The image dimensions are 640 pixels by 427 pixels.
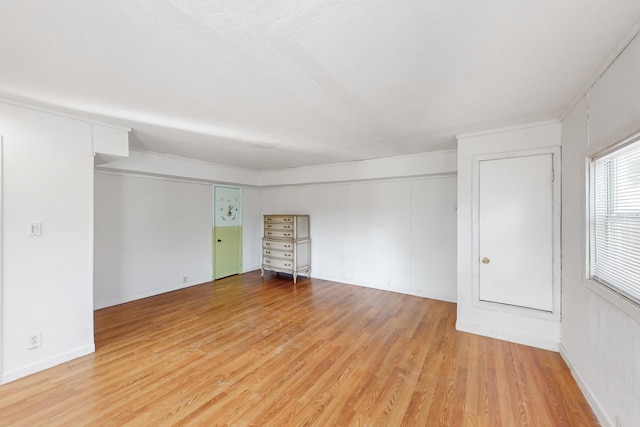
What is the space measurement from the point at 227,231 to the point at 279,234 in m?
1.22

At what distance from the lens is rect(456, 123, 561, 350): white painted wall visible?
2.78 meters

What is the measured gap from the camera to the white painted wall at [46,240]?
2256 millimetres

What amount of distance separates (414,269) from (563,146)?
274 cm

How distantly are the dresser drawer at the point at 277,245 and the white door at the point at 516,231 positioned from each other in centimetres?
362

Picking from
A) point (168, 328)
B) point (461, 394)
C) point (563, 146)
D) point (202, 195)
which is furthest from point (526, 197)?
point (202, 195)

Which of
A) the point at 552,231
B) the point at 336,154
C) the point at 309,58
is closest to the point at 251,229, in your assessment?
the point at 336,154

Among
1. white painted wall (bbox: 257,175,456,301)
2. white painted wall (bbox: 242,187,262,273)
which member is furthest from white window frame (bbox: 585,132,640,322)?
white painted wall (bbox: 242,187,262,273)

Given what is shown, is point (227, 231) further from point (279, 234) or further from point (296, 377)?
point (296, 377)

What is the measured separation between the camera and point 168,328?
10.7 feet

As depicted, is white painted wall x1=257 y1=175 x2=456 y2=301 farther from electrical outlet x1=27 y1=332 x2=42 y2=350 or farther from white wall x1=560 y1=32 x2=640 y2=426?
electrical outlet x1=27 y1=332 x2=42 y2=350

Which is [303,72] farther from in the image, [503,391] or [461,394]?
[503,391]

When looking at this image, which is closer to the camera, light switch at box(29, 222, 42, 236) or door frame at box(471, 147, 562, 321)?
light switch at box(29, 222, 42, 236)

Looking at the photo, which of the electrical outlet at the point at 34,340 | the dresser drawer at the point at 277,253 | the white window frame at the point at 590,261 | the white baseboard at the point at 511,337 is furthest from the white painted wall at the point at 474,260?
the electrical outlet at the point at 34,340

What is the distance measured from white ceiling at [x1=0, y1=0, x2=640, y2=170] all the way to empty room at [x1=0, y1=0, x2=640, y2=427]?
15 mm
